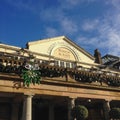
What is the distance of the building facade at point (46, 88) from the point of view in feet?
73.2

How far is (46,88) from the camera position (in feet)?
77.8

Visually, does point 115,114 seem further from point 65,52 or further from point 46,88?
point 65,52

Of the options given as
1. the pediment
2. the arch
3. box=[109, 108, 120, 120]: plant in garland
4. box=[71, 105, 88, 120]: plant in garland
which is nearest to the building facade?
box=[109, 108, 120, 120]: plant in garland

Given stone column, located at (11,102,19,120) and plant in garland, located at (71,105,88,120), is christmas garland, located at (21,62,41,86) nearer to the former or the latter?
stone column, located at (11,102,19,120)

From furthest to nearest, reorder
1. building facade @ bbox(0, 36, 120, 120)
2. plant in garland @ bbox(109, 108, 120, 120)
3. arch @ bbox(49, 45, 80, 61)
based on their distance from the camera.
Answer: arch @ bbox(49, 45, 80, 61) → plant in garland @ bbox(109, 108, 120, 120) → building facade @ bbox(0, 36, 120, 120)

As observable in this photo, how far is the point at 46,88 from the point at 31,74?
6.82ft

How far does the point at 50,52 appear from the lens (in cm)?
3753

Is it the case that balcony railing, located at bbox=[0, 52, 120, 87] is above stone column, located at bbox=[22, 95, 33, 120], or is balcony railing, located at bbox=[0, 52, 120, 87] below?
above

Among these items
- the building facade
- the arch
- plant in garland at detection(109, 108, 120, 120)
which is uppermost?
the arch

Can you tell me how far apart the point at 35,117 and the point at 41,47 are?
1230 cm

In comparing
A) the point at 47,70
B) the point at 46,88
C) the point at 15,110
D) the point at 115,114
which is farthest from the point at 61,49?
the point at 115,114

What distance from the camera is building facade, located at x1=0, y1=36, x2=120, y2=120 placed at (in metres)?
22.3

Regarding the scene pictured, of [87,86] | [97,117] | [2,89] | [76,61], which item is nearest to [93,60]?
[76,61]

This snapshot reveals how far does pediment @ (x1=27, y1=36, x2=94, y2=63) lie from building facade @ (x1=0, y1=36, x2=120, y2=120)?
218cm
